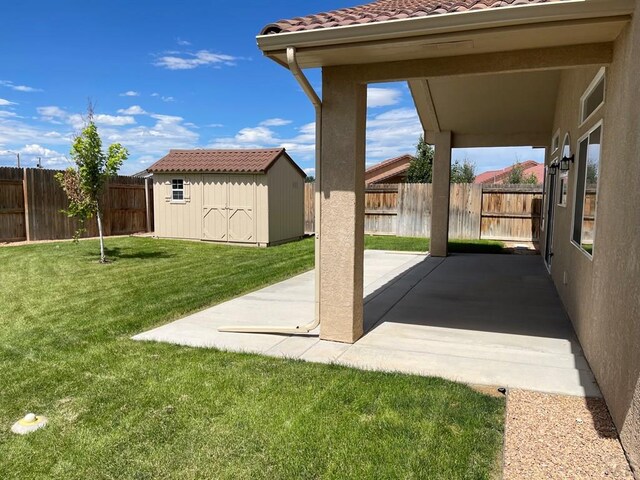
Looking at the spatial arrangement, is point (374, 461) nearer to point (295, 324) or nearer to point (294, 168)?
point (295, 324)

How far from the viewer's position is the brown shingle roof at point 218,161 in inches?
590

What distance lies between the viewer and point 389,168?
124 ft

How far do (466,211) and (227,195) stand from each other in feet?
28.3

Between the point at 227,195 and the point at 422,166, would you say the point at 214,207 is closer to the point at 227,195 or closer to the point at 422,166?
the point at 227,195

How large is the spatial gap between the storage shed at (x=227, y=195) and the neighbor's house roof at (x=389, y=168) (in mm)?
19341

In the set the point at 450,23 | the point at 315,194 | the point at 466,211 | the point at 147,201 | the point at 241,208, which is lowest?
the point at 466,211

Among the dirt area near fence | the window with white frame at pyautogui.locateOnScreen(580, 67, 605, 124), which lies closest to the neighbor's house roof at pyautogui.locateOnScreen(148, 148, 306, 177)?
the window with white frame at pyautogui.locateOnScreen(580, 67, 605, 124)

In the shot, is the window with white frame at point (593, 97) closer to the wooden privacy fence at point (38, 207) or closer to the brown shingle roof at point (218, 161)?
the brown shingle roof at point (218, 161)


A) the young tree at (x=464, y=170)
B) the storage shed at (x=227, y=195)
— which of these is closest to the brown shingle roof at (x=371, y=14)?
the storage shed at (x=227, y=195)

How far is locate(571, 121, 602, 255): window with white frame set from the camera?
494 centimetres

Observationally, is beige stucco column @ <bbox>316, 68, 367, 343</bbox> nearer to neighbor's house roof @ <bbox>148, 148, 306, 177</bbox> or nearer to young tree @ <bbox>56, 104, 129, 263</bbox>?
young tree @ <bbox>56, 104, 129, 263</bbox>

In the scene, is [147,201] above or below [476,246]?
above

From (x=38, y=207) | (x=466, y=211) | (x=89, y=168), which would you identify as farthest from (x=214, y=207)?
(x=466, y=211)

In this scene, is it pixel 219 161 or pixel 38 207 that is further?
pixel 219 161
